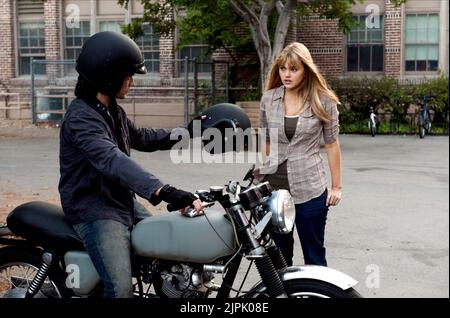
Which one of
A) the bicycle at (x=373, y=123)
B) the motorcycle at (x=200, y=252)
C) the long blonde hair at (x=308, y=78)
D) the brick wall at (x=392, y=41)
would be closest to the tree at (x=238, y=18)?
the bicycle at (x=373, y=123)

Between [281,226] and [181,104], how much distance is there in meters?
20.2

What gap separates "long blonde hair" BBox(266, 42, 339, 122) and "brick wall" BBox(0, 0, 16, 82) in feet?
75.2

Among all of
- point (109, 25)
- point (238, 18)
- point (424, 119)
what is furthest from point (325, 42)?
point (109, 25)

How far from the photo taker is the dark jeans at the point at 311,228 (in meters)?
4.77

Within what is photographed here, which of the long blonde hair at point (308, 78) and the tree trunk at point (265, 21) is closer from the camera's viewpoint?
the long blonde hair at point (308, 78)

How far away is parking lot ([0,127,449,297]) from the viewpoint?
636 centimetres

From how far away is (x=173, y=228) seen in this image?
11.8ft

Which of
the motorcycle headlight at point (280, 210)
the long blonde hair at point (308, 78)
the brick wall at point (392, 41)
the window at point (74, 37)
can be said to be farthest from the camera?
the window at point (74, 37)

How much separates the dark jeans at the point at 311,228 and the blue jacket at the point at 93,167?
53.3 inches

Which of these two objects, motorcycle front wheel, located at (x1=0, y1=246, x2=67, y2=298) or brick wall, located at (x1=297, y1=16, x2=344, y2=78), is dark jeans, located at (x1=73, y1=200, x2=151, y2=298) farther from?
brick wall, located at (x1=297, y1=16, x2=344, y2=78)

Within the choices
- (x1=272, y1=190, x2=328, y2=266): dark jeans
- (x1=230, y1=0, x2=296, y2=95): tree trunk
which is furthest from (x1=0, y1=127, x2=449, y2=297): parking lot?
(x1=230, y1=0, x2=296, y2=95): tree trunk

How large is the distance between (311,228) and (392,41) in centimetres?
1964

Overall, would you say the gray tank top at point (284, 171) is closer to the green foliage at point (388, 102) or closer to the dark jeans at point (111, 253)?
the dark jeans at point (111, 253)

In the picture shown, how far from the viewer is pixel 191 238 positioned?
3555mm
